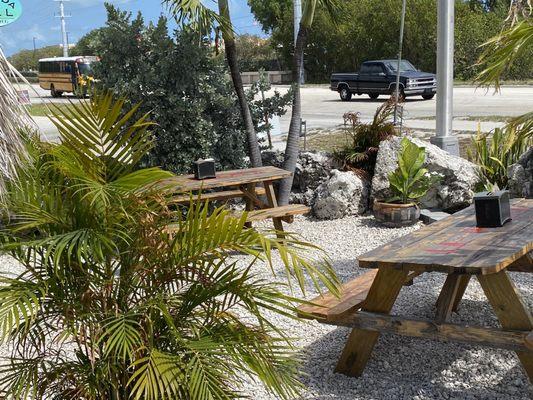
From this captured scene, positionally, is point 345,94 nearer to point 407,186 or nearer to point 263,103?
point 263,103

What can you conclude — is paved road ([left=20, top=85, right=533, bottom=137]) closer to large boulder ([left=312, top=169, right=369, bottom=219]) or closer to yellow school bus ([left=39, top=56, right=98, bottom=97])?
large boulder ([left=312, top=169, right=369, bottom=219])

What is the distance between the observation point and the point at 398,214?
323 inches

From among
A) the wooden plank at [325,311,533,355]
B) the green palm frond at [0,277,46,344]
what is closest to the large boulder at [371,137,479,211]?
the wooden plank at [325,311,533,355]

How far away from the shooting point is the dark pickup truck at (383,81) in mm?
25797

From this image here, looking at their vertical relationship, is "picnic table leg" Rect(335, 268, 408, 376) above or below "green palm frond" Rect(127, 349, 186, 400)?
below

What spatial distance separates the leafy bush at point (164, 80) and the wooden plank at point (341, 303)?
4.43 meters

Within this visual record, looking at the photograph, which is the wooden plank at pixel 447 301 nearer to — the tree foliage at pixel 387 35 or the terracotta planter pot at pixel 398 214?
the terracotta planter pot at pixel 398 214

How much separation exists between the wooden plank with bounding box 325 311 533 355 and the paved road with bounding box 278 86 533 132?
34.2 ft

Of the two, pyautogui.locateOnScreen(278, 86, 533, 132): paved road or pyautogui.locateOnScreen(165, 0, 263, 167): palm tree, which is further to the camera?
pyautogui.locateOnScreen(278, 86, 533, 132): paved road

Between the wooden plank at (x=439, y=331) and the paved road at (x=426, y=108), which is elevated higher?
the wooden plank at (x=439, y=331)

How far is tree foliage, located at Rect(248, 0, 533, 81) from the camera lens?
1315 inches

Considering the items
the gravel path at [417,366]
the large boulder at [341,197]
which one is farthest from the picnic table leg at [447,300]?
the large boulder at [341,197]

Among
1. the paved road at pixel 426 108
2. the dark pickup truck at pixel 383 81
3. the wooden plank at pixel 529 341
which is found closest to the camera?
the wooden plank at pixel 529 341

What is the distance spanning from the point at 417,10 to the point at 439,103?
92.4 feet
